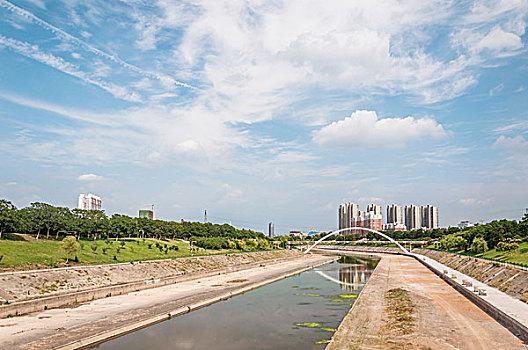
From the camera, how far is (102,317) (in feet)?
88.4

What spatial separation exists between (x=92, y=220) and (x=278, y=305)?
5274cm

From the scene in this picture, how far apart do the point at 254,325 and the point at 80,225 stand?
5571 centimetres

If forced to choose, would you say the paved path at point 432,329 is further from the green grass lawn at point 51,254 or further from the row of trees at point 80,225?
the row of trees at point 80,225

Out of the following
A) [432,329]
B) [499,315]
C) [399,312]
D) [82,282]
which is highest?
[499,315]

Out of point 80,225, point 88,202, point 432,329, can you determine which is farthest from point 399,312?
point 88,202

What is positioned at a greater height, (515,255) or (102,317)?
(515,255)

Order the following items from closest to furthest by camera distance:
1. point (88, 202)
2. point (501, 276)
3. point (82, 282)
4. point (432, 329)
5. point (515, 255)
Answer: point (432, 329) < point (82, 282) < point (501, 276) < point (515, 255) < point (88, 202)

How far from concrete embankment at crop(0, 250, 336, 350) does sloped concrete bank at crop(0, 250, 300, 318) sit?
92cm

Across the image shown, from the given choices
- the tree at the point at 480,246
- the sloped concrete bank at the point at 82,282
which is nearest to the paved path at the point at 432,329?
the sloped concrete bank at the point at 82,282

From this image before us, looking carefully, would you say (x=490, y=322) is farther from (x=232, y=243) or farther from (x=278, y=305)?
(x=232, y=243)

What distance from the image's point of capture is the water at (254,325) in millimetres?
22891

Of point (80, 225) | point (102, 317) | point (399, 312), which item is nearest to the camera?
point (102, 317)

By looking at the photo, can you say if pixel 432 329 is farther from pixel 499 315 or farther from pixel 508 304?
pixel 508 304

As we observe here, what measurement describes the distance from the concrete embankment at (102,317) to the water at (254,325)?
917 mm
